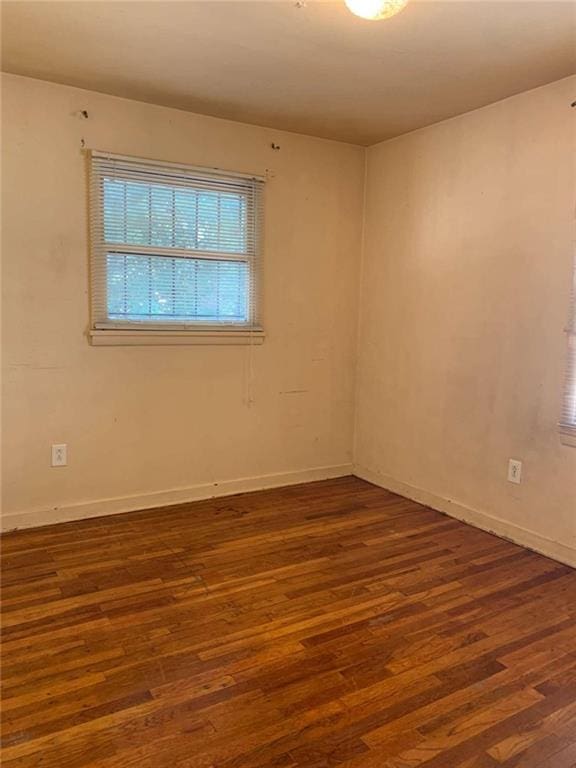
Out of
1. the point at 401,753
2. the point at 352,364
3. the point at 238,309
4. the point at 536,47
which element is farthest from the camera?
the point at 352,364

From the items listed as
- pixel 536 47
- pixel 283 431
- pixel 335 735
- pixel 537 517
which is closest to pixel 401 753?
pixel 335 735

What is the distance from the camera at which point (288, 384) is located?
A: 12.4ft

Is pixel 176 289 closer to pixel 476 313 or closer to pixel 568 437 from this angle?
pixel 476 313

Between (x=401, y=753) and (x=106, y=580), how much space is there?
1.46 m

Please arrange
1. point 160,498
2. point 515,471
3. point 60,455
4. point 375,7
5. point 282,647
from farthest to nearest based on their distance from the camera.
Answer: point 160,498, point 60,455, point 515,471, point 282,647, point 375,7

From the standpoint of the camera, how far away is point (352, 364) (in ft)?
13.3

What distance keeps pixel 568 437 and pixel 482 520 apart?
0.73 metres

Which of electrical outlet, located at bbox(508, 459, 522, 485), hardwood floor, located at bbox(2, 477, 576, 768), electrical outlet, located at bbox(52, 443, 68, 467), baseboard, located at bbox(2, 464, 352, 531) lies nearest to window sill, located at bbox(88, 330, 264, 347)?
electrical outlet, located at bbox(52, 443, 68, 467)

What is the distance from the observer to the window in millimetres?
3059

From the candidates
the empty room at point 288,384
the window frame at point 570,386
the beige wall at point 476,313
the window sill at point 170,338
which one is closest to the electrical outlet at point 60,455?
the empty room at point 288,384

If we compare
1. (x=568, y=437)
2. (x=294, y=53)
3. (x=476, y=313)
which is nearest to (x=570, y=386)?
(x=568, y=437)

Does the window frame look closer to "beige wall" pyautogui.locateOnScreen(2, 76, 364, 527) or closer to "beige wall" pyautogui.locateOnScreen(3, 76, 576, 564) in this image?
"beige wall" pyautogui.locateOnScreen(3, 76, 576, 564)

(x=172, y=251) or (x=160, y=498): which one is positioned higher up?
(x=172, y=251)

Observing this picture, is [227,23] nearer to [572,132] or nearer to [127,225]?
[127,225]
